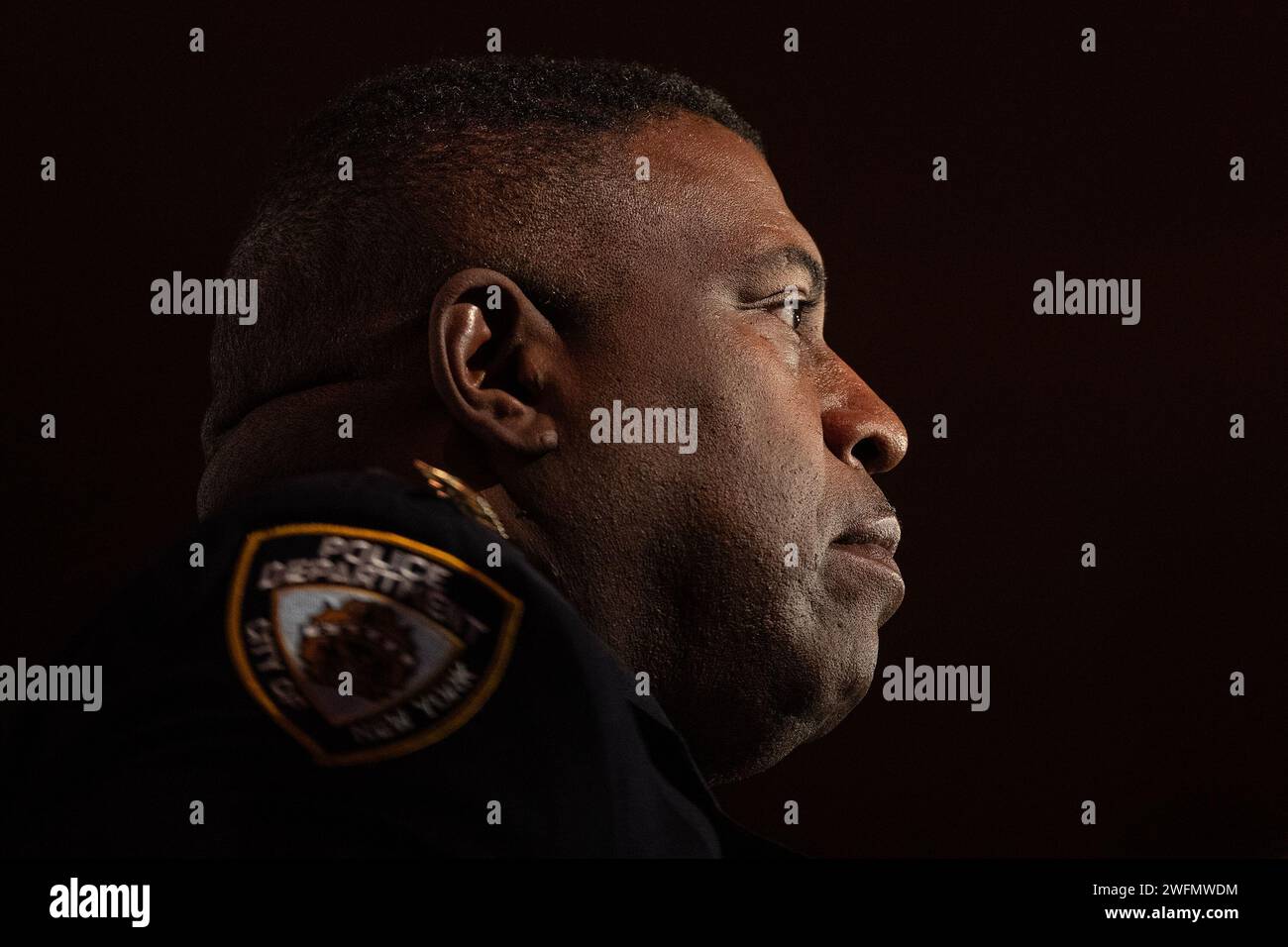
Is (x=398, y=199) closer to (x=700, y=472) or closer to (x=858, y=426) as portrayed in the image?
(x=700, y=472)

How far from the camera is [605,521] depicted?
1.26m

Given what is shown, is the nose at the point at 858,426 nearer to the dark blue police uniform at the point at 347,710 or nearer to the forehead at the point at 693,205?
the forehead at the point at 693,205

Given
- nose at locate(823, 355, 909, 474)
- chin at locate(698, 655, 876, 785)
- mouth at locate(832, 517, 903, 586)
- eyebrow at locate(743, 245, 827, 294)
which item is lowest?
chin at locate(698, 655, 876, 785)

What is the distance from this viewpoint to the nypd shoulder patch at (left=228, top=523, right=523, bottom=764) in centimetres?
93

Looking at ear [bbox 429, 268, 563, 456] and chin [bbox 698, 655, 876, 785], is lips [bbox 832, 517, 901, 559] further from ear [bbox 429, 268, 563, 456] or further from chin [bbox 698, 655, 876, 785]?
ear [bbox 429, 268, 563, 456]

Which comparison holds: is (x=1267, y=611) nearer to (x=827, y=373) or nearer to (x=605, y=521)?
(x=827, y=373)

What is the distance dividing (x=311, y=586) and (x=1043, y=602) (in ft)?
4.13

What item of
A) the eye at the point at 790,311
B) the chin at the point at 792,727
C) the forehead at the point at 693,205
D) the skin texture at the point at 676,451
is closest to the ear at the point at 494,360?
the skin texture at the point at 676,451

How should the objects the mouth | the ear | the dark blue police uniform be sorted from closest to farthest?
the dark blue police uniform → the ear → the mouth

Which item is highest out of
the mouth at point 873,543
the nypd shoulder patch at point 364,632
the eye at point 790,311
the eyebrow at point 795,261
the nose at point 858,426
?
the eyebrow at point 795,261

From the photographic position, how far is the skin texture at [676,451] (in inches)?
49.6

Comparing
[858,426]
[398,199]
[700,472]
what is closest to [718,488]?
[700,472]

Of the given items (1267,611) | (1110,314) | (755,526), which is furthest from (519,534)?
(1267,611)

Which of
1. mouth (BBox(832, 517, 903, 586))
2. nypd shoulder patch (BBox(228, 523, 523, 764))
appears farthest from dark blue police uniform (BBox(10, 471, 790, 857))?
mouth (BBox(832, 517, 903, 586))
